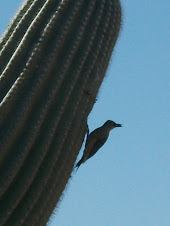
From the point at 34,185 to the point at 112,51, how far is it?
1.52 meters

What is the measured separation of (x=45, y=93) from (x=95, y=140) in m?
0.89

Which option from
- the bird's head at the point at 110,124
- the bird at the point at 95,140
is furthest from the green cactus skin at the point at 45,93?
the bird's head at the point at 110,124

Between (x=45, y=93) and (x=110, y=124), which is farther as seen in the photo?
(x=110, y=124)

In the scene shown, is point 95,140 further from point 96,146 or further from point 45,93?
point 45,93

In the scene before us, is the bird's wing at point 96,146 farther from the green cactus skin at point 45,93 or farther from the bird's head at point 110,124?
the green cactus skin at point 45,93

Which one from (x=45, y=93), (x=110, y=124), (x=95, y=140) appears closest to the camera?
(x=45, y=93)

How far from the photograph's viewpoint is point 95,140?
576cm

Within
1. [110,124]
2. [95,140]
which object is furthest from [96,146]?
[110,124]

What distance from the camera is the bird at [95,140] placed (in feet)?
18.7

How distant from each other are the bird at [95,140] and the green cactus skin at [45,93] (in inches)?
11.9

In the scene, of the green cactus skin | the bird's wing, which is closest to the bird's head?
the bird's wing

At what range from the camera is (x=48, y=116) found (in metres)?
5.07

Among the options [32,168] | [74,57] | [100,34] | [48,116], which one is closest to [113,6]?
[100,34]

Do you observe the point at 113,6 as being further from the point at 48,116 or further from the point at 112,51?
the point at 48,116
